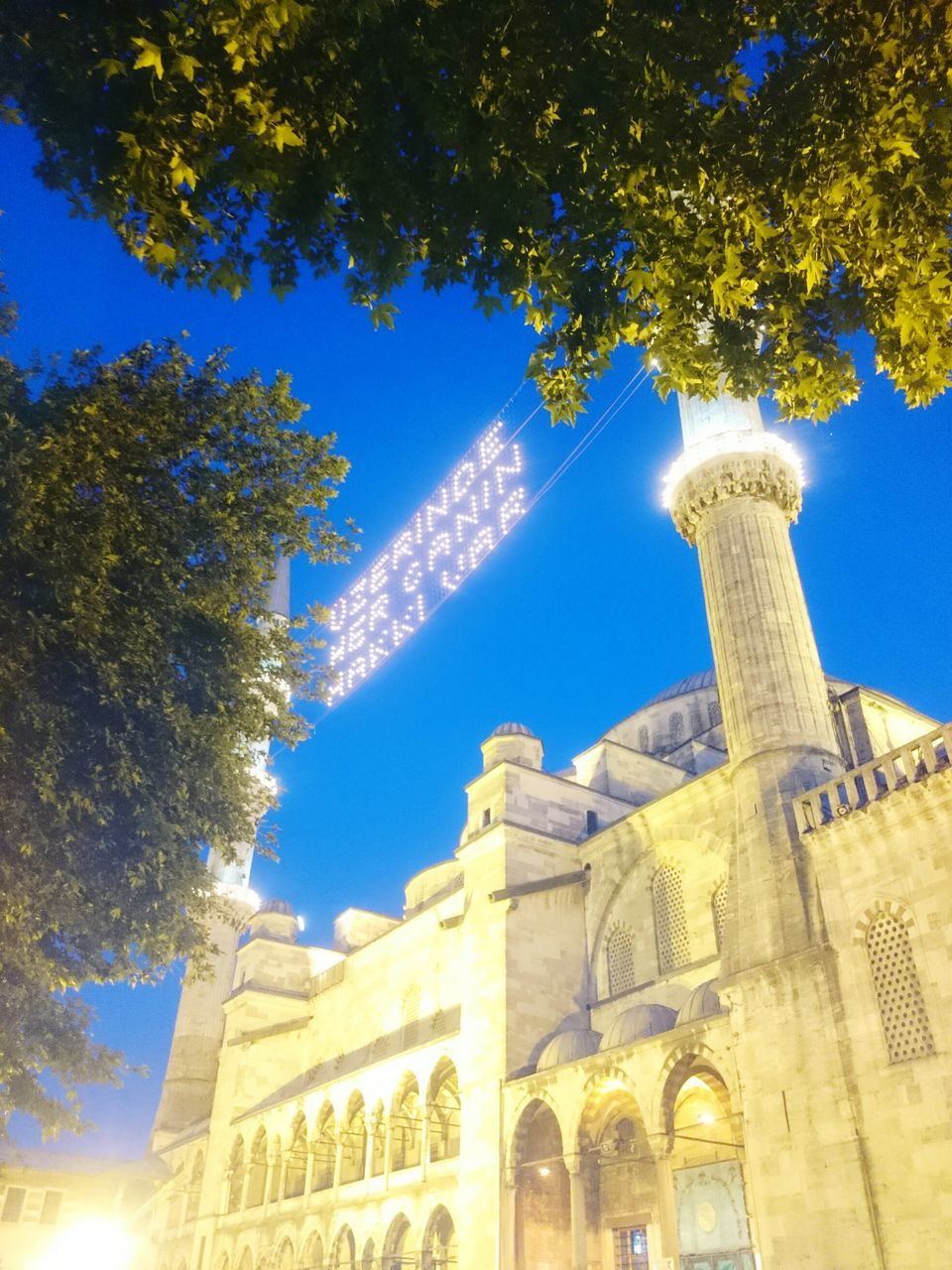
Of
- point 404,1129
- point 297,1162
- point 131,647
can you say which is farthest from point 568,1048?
point 297,1162

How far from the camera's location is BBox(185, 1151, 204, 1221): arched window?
1391 inches

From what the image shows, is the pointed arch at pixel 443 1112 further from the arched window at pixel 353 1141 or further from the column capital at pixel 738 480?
the column capital at pixel 738 480

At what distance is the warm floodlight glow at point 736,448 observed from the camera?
21.4 meters

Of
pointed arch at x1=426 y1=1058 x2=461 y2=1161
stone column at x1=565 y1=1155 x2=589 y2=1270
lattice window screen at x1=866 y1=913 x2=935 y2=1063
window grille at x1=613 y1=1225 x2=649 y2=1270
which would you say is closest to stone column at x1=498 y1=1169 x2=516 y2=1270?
stone column at x1=565 y1=1155 x2=589 y2=1270

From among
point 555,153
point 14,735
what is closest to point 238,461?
point 14,735

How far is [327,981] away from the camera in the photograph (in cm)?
3556

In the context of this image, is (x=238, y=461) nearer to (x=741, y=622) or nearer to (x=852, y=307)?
(x=852, y=307)

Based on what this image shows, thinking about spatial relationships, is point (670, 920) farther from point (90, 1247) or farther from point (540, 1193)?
point (90, 1247)

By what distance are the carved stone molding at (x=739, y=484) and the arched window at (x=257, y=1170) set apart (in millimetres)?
25348

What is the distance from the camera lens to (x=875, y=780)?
14.5m

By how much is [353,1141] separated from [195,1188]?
481 inches

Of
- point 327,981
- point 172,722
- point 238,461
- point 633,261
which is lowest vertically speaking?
point 172,722

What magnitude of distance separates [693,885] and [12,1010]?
14.2 meters

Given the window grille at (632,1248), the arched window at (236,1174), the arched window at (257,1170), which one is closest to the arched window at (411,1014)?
the arched window at (257,1170)
